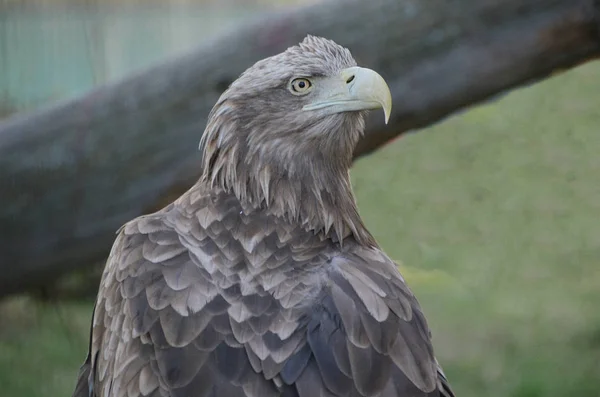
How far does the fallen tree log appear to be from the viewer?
15.7 feet

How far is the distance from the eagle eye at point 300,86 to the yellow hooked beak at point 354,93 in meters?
0.04

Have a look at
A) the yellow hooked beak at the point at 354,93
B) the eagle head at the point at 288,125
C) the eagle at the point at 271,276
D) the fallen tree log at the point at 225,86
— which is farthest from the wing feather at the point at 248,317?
the fallen tree log at the point at 225,86

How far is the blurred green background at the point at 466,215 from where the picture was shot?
6.14 metres

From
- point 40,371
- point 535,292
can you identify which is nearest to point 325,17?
point 40,371

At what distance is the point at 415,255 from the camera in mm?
7469

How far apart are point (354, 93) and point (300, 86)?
186 mm

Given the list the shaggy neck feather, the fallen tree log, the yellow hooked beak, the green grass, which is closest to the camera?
the yellow hooked beak

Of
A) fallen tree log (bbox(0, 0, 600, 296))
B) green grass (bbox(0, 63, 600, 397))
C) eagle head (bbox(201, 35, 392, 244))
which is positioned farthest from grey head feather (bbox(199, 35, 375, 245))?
green grass (bbox(0, 63, 600, 397))

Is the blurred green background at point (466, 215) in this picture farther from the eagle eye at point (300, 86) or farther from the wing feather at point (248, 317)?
the eagle eye at point (300, 86)

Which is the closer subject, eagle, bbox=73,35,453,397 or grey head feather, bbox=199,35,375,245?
eagle, bbox=73,35,453,397

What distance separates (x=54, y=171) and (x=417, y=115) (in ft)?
5.99

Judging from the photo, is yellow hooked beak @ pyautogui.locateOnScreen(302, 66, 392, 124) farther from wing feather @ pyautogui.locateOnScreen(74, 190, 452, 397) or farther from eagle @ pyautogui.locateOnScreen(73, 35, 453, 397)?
wing feather @ pyautogui.locateOnScreen(74, 190, 452, 397)

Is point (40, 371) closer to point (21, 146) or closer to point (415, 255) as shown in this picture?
point (21, 146)

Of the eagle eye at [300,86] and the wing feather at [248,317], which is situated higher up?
the eagle eye at [300,86]
